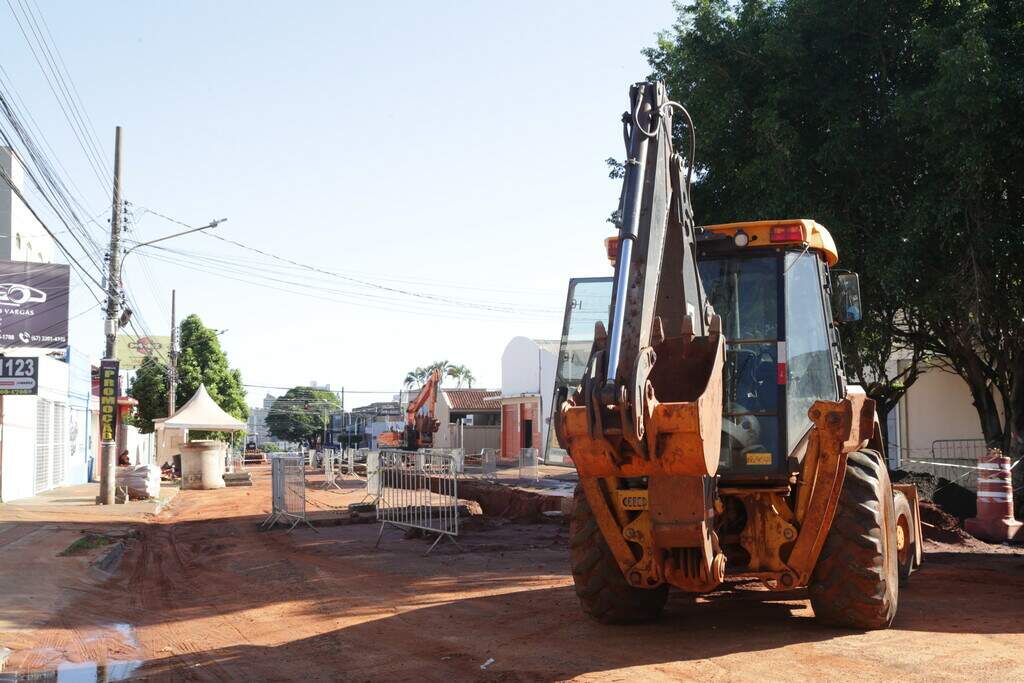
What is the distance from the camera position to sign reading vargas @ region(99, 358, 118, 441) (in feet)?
79.7

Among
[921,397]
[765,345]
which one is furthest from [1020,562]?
[921,397]

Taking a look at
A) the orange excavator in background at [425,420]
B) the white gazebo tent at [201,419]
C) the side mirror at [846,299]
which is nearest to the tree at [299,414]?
the orange excavator in background at [425,420]

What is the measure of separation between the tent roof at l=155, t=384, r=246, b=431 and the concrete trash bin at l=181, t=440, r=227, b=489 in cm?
204

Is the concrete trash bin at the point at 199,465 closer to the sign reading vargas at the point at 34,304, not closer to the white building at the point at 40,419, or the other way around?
the white building at the point at 40,419

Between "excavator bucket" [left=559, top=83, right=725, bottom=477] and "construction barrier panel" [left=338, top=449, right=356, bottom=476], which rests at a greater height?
"excavator bucket" [left=559, top=83, right=725, bottom=477]

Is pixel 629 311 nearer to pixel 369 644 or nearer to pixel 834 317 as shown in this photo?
pixel 834 317

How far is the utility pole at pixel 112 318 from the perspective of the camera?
24.0 m

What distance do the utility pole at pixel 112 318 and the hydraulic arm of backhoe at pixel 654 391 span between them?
63.9ft

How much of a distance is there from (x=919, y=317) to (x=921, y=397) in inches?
445

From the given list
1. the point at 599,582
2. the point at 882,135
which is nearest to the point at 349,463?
the point at 882,135

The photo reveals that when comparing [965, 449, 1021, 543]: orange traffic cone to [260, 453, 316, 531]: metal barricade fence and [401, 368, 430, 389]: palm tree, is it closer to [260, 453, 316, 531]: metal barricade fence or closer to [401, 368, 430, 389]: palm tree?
[260, 453, 316, 531]: metal barricade fence

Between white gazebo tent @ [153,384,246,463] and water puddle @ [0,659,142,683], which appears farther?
white gazebo tent @ [153,384,246,463]

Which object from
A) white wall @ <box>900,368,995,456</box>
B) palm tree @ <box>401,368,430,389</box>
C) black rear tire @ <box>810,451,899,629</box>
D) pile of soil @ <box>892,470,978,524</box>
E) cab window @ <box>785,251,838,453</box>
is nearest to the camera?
black rear tire @ <box>810,451,899,629</box>

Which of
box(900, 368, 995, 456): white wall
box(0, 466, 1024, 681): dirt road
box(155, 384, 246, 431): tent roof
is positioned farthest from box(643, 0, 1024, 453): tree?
box(155, 384, 246, 431): tent roof
